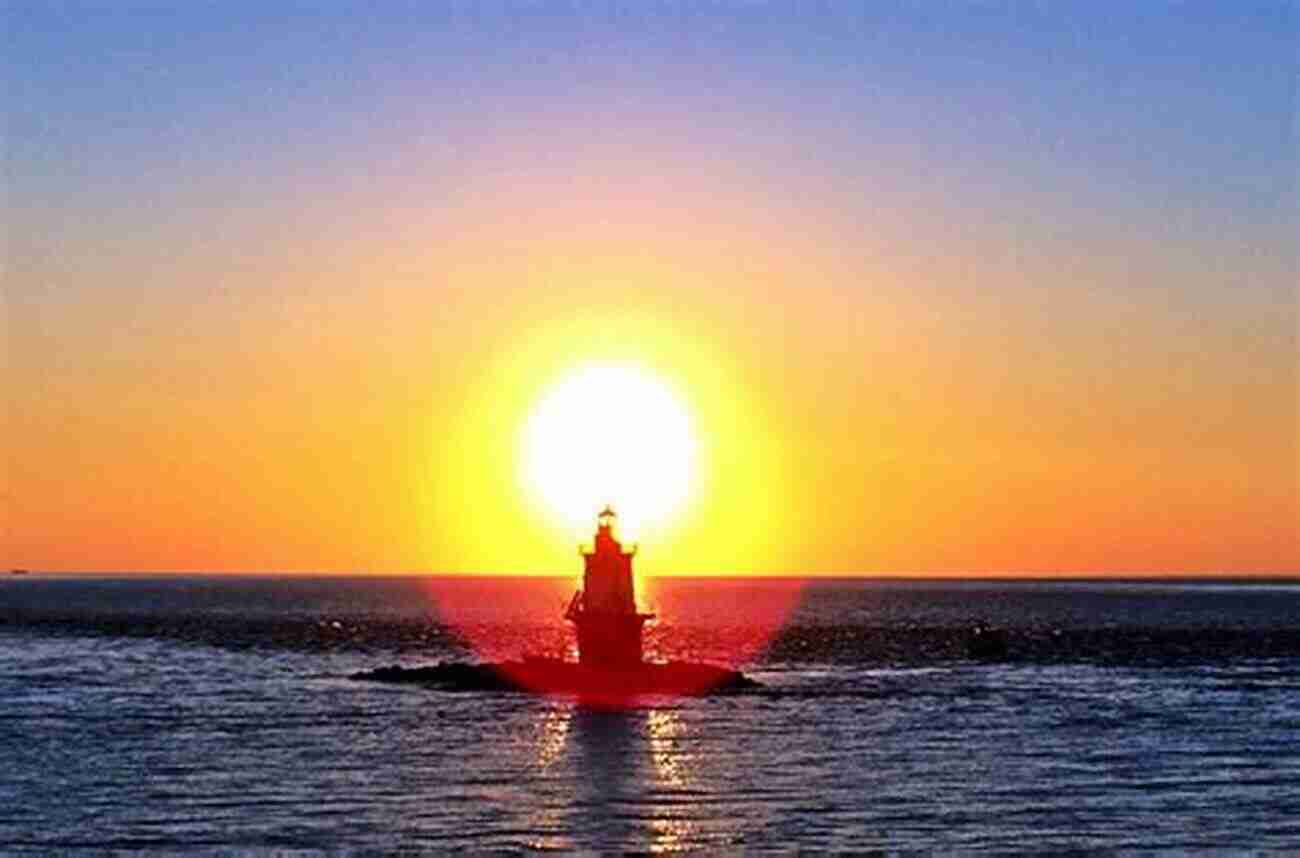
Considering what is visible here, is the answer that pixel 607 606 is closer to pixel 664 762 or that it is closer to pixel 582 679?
pixel 582 679

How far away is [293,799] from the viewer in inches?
1914

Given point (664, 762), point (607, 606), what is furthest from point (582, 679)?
point (664, 762)

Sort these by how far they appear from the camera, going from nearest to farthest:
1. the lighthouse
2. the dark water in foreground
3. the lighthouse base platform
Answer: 1. the dark water in foreground
2. the lighthouse
3. the lighthouse base platform

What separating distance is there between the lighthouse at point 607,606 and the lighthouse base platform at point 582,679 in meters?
0.73

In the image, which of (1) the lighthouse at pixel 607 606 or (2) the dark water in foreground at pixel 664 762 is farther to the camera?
(1) the lighthouse at pixel 607 606

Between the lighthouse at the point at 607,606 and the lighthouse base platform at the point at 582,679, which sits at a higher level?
the lighthouse at the point at 607,606

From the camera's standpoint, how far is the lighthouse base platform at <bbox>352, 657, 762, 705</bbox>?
8225 centimetres

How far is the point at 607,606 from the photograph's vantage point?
79125 mm

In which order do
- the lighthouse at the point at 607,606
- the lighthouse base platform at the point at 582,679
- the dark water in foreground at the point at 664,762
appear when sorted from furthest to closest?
1. the lighthouse base platform at the point at 582,679
2. the lighthouse at the point at 607,606
3. the dark water in foreground at the point at 664,762

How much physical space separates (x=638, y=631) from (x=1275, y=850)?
4059 centimetres

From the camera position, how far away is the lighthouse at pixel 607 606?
7844cm

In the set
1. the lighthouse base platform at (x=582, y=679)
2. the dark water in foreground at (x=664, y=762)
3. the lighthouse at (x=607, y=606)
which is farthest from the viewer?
the lighthouse base platform at (x=582, y=679)

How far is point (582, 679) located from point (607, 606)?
4877mm

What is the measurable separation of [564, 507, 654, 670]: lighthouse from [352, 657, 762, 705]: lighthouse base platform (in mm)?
726
